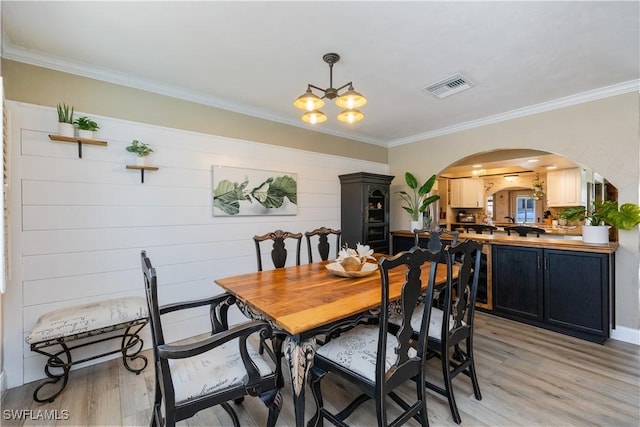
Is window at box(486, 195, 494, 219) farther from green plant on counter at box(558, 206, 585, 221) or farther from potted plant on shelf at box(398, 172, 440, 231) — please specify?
green plant on counter at box(558, 206, 585, 221)

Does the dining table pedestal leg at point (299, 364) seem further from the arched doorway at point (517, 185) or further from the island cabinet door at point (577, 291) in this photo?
the arched doorway at point (517, 185)

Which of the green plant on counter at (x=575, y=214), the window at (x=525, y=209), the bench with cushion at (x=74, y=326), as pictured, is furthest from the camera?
the window at (x=525, y=209)

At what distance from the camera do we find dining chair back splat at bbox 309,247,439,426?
144 cm

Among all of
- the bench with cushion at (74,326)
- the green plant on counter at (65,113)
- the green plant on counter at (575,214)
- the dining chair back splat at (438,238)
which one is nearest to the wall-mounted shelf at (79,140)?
the green plant on counter at (65,113)

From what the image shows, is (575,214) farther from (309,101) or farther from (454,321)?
(309,101)

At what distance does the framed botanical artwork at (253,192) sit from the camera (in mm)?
3340

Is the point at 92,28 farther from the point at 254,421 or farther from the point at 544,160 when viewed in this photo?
the point at 544,160

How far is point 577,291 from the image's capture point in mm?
3012

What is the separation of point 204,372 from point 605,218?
3.98 meters

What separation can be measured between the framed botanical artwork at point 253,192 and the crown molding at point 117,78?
Result: 74 centimetres

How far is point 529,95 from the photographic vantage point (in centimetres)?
316

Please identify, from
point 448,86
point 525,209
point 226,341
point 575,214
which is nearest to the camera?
point 226,341

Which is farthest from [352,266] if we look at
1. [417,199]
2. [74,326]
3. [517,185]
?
[517,185]

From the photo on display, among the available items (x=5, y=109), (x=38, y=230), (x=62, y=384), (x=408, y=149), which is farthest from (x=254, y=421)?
(x=408, y=149)
